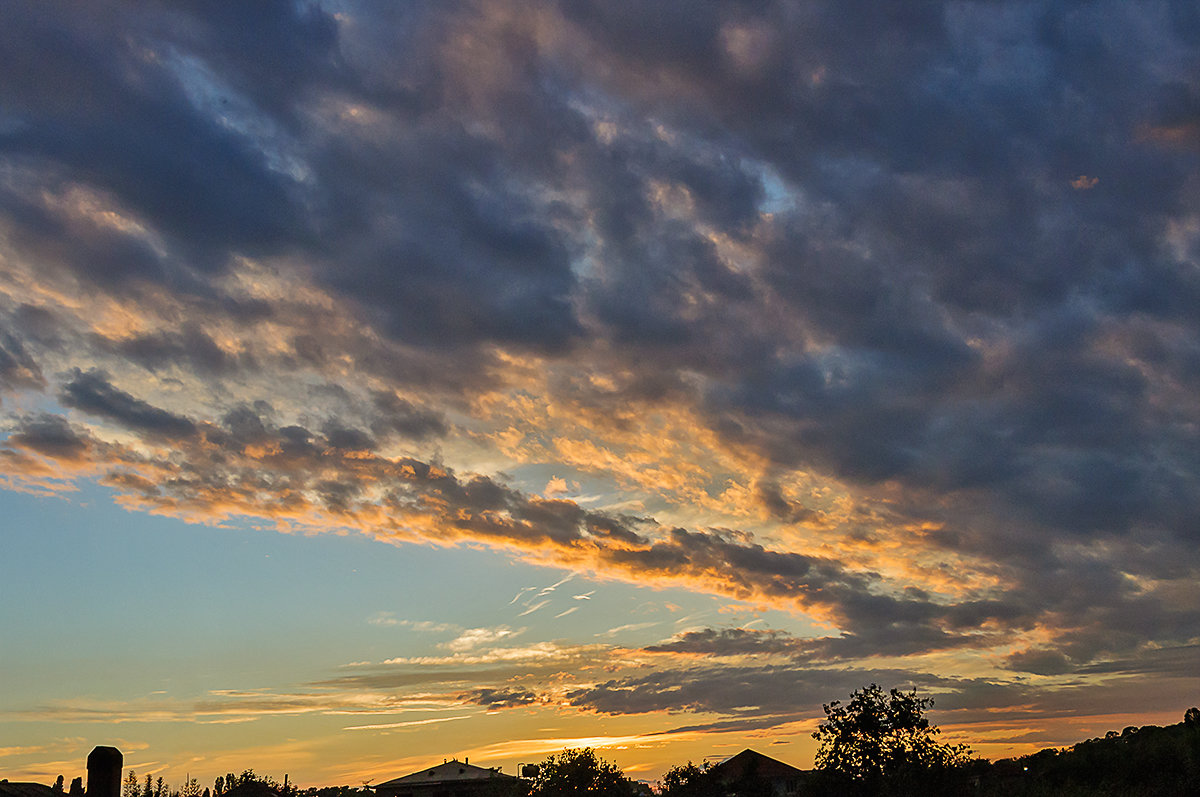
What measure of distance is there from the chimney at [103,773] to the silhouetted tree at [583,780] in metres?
86.1

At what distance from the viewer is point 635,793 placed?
92.1 metres

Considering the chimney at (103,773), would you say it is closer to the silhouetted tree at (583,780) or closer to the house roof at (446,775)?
the silhouetted tree at (583,780)

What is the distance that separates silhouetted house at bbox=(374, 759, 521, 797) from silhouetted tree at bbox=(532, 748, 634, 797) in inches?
1663

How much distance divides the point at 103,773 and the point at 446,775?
14495 centimetres

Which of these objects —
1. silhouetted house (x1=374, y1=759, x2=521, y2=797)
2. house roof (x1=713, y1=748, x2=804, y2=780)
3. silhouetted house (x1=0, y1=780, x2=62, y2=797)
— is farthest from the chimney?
silhouetted house (x1=374, y1=759, x2=521, y2=797)

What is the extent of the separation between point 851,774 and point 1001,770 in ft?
197

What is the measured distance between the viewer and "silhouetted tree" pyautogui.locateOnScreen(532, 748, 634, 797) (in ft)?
292

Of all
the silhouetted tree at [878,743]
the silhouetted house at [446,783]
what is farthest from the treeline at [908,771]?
the silhouetted house at [446,783]

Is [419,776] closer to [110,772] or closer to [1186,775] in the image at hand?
[1186,775]

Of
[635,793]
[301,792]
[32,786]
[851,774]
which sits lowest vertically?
[301,792]

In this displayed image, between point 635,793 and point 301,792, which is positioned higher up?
point 635,793

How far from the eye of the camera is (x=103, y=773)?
9781 millimetres

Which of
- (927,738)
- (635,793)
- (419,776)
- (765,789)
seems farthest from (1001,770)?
(419,776)

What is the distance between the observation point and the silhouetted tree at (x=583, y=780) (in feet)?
292
